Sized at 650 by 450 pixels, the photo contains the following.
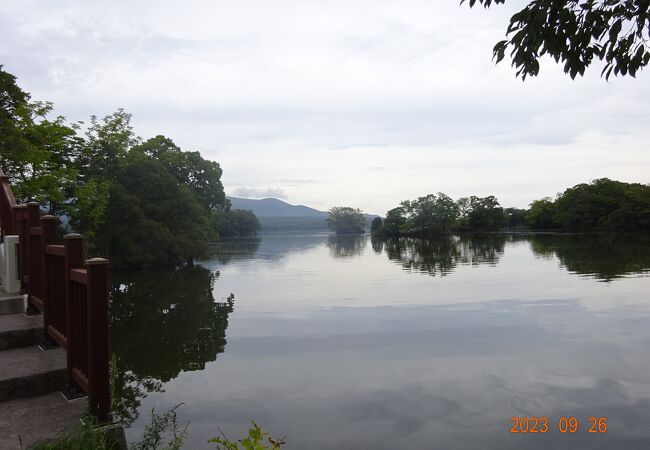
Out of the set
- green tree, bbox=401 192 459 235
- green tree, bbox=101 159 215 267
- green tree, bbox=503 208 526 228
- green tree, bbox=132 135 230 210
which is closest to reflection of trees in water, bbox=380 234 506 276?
green tree, bbox=101 159 215 267

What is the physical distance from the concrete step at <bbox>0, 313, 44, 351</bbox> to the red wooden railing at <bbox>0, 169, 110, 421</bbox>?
0.12 metres

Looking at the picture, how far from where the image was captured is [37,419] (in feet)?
9.84

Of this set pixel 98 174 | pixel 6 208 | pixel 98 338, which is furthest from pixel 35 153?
pixel 98 338

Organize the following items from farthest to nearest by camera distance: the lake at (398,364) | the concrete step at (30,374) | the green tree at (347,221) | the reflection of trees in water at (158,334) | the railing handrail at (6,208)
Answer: the green tree at (347,221) → the reflection of trees in water at (158,334) → the lake at (398,364) → the railing handrail at (6,208) → the concrete step at (30,374)

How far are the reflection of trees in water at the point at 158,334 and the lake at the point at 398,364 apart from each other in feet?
0.21

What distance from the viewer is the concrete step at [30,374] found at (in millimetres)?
3260

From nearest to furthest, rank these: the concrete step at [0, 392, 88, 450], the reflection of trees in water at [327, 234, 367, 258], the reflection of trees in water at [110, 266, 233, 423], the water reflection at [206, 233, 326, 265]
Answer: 1. the concrete step at [0, 392, 88, 450]
2. the reflection of trees in water at [110, 266, 233, 423]
3. the water reflection at [206, 233, 326, 265]
4. the reflection of trees in water at [327, 234, 367, 258]

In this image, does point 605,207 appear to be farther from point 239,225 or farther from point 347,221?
point 347,221

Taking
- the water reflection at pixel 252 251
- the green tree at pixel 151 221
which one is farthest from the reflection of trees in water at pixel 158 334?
the water reflection at pixel 252 251

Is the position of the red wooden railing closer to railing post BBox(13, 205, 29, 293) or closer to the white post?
railing post BBox(13, 205, 29, 293)

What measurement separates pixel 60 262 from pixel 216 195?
1938 inches

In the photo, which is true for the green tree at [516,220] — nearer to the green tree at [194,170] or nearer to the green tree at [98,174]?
the green tree at [194,170]

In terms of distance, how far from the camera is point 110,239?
32.6 metres

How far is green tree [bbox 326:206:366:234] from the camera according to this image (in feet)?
509
